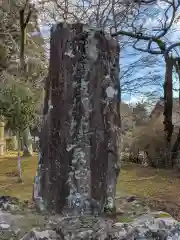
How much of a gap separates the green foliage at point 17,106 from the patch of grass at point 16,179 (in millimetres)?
1329

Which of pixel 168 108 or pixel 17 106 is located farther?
pixel 168 108

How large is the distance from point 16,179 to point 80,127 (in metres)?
5.88

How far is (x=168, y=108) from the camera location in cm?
1051

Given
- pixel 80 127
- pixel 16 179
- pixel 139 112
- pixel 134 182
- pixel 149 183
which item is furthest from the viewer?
pixel 139 112

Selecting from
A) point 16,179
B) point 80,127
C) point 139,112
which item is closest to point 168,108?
point 139,112

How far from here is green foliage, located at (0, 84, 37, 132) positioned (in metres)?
8.17

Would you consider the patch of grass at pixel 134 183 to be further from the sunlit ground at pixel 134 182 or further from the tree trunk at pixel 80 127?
the tree trunk at pixel 80 127

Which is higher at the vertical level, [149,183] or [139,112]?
[139,112]

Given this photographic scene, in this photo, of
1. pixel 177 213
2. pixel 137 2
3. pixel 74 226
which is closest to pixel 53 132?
pixel 74 226

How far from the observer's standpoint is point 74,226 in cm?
284

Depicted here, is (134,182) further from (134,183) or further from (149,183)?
(149,183)

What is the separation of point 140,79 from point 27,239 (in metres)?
8.94

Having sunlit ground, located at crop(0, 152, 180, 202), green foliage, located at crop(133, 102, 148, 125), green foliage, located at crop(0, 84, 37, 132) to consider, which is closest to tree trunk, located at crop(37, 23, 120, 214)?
sunlit ground, located at crop(0, 152, 180, 202)

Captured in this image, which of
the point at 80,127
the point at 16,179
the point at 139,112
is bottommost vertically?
the point at 16,179
